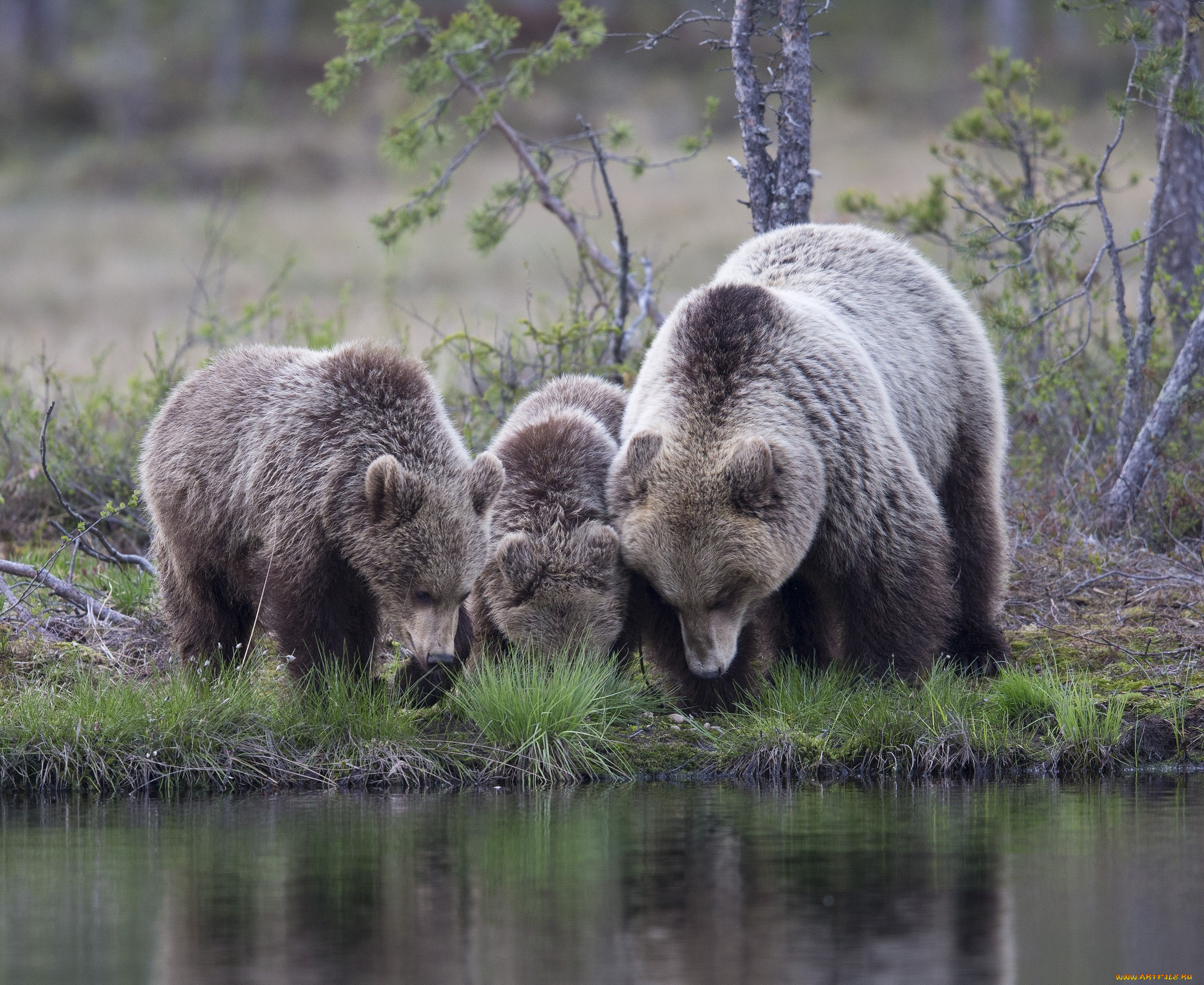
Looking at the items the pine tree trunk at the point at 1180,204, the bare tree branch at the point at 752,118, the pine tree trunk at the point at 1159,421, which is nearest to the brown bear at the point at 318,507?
the bare tree branch at the point at 752,118

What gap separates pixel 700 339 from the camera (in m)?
7.98

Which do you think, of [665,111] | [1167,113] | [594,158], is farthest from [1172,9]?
[665,111]

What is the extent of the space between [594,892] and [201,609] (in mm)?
3675

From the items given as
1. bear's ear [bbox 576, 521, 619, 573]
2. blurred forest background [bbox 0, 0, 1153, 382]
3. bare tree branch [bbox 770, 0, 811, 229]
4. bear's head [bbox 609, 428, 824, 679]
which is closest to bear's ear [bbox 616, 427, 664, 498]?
bear's head [bbox 609, 428, 824, 679]

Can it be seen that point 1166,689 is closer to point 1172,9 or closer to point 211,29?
point 1172,9

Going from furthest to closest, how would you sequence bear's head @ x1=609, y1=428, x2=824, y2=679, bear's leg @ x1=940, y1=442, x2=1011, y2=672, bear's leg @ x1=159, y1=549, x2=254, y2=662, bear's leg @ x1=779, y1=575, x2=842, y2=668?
bear's leg @ x1=940, y1=442, x2=1011, y2=672, bear's leg @ x1=779, y1=575, x2=842, y2=668, bear's leg @ x1=159, y1=549, x2=254, y2=662, bear's head @ x1=609, y1=428, x2=824, y2=679

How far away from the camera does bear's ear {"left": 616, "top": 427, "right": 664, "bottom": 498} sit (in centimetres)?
761

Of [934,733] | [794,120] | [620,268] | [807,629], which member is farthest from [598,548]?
[620,268]

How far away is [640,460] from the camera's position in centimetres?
763

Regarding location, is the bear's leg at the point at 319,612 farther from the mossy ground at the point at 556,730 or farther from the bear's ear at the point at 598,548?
the bear's ear at the point at 598,548

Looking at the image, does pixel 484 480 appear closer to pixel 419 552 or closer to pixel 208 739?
pixel 419 552

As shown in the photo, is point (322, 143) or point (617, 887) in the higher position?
point (322, 143)

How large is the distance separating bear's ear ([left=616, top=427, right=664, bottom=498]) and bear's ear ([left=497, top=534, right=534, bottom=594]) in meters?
0.57

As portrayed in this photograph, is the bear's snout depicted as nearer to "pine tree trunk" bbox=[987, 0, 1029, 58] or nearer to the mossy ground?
the mossy ground
